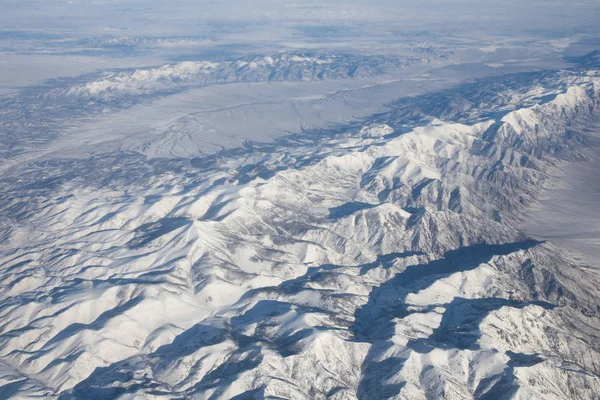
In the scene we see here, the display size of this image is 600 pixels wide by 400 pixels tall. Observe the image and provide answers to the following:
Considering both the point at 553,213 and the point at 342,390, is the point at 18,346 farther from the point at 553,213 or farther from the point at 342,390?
the point at 553,213

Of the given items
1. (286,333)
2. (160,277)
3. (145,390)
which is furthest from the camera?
(160,277)

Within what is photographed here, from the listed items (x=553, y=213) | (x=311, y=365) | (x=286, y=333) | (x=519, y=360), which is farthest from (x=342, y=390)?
(x=553, y=213)

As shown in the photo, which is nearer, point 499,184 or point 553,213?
point 553,213

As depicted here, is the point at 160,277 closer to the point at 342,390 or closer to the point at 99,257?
the point at 99,257

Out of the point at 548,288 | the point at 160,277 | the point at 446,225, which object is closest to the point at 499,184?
the point at 446,225

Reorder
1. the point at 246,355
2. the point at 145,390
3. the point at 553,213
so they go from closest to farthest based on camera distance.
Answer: the point at 145,390 < the point at 246,355 < the point at 553,213

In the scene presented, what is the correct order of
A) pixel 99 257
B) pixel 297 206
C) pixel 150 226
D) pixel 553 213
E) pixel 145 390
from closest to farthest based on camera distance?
pixel 145 390
pixel 99 257
pixel 150 226
pixel 297 206
pixel 553 213
